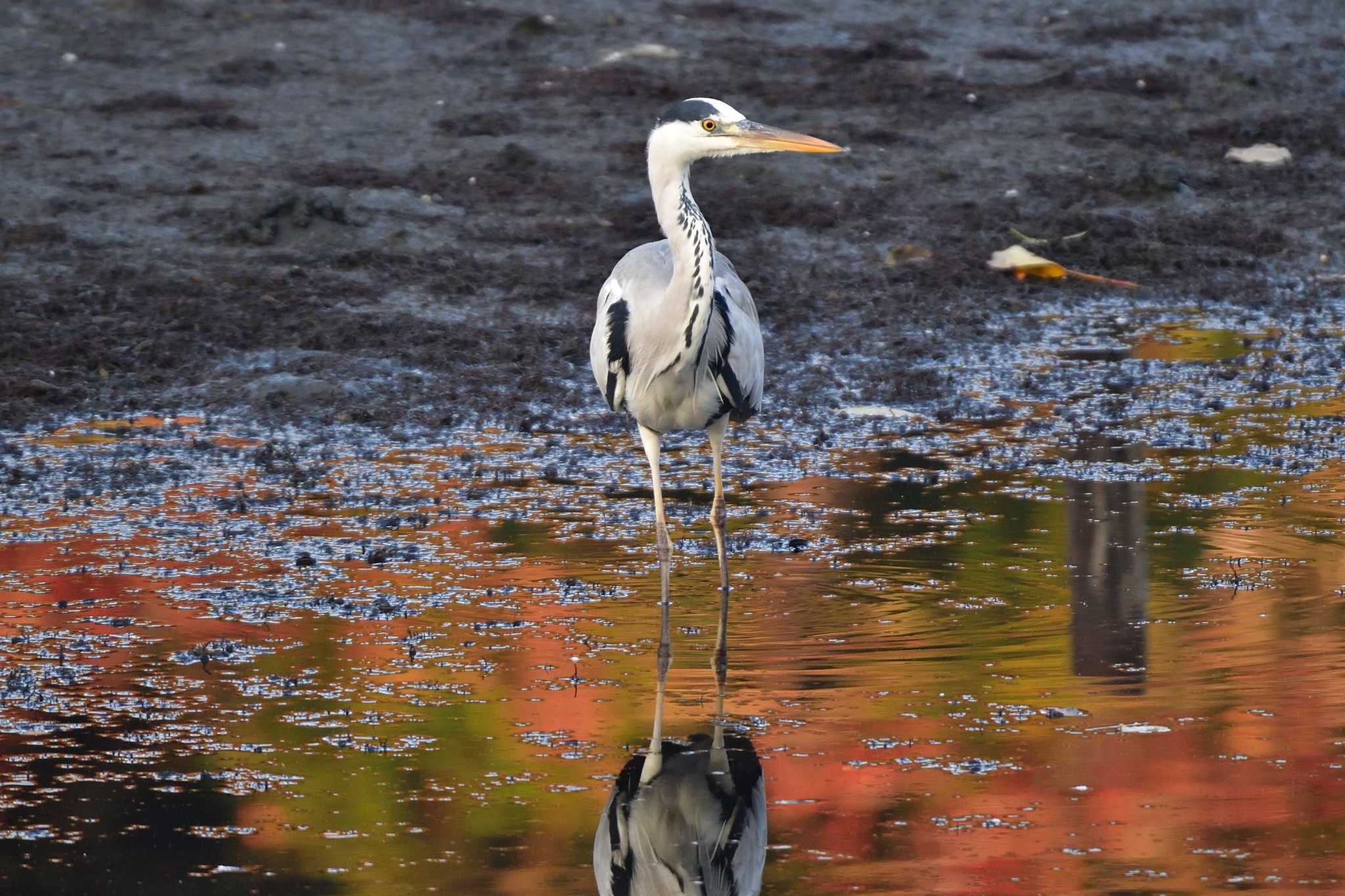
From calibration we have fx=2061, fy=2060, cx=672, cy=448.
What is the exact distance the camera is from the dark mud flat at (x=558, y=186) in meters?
10.3

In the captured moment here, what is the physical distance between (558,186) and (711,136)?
636cm

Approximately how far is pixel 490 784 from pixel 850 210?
7992mm

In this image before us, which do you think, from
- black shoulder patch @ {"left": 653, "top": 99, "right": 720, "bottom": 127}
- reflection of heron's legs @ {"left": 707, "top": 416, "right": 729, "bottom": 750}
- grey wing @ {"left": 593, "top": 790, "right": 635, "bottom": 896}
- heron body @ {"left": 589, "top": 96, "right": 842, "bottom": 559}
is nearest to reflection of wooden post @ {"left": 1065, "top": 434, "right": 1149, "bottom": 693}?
reflection of heron's legs @ {"left": 707, "top": 416, "right": 729, "bottom": 750}

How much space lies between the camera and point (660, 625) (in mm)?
6996

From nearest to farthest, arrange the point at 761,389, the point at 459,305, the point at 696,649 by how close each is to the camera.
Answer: the point at 696,649 → the point at 761,389 → the point at 459,305

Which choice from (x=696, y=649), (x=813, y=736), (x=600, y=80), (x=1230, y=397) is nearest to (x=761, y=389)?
(x=696, y=649)

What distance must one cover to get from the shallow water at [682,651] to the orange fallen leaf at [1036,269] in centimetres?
229

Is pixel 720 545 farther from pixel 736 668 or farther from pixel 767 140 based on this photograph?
pixel 767 140

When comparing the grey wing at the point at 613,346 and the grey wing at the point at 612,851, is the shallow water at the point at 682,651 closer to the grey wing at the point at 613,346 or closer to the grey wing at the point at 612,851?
the grey wing at the point at 612,851

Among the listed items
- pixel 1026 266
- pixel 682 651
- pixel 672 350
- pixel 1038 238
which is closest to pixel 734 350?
pixel 672 350

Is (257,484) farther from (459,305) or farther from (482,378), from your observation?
(459,305)

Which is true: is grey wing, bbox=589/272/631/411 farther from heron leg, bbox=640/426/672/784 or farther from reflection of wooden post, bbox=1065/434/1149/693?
reflection of wooden post, bbox=1065/434/1149/693

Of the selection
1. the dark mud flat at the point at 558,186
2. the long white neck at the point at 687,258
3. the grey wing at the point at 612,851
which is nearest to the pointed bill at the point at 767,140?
the long white neck at the point at 687,258

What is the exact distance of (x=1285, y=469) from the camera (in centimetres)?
872
